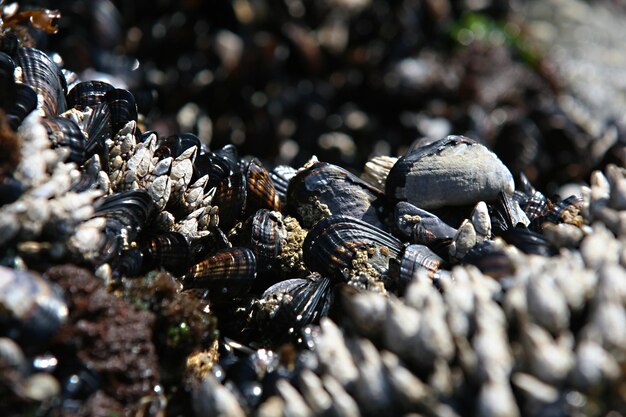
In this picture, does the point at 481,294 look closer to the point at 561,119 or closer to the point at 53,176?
the point at 53,176

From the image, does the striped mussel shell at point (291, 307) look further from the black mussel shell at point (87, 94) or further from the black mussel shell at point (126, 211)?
the black mussel shell at point (87, 94)

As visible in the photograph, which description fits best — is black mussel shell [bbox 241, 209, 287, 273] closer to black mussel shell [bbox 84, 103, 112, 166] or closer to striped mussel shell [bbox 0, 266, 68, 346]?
black mussel shell [bbox 84, 103, 112, 166]

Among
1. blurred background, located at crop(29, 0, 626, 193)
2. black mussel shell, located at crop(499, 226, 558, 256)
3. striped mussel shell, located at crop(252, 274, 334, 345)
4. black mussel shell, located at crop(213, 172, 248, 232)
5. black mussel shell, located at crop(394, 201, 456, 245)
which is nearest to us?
black mussel shell, located at crop(499, 226, 558, 256)

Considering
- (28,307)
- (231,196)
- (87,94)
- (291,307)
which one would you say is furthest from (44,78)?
(291,307)

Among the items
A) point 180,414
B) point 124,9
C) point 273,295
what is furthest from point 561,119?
point 180,414

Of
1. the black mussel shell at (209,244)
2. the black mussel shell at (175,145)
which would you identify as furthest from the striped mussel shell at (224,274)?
the black mussel shell at (175,145)

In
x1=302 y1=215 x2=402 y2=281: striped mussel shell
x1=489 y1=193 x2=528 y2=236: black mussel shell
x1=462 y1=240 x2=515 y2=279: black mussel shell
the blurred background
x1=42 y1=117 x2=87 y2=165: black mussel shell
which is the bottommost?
the blurred background

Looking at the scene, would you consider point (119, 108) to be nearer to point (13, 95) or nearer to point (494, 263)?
point (13, 95)

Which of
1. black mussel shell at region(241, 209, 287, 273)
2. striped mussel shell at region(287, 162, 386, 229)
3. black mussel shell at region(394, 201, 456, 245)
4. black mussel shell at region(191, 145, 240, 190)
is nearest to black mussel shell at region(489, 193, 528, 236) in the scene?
black mussel shell at region(394, 201, 456, 245)
